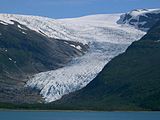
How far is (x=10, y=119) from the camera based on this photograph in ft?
506

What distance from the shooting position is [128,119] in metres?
161

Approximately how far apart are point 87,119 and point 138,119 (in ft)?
39.5

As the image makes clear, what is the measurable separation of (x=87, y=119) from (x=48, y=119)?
9.19 metres

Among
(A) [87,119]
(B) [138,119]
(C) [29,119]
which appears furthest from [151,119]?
(C) [29,119]

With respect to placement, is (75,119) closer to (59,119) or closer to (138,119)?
(59,119)

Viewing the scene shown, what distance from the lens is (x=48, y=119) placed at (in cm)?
15725

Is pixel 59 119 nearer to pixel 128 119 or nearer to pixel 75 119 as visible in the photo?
pixel 75 119

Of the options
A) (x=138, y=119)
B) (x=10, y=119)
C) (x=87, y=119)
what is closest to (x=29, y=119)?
(x=10, y=119)

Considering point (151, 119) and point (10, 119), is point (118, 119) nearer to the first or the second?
point (151, 119)

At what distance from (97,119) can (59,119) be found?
8.94 m

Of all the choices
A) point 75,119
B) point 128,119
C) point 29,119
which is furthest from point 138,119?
point 29,119

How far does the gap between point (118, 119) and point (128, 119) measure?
8.24 ft

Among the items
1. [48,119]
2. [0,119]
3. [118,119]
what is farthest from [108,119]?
[0,119]

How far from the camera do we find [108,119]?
160375 millimetres
